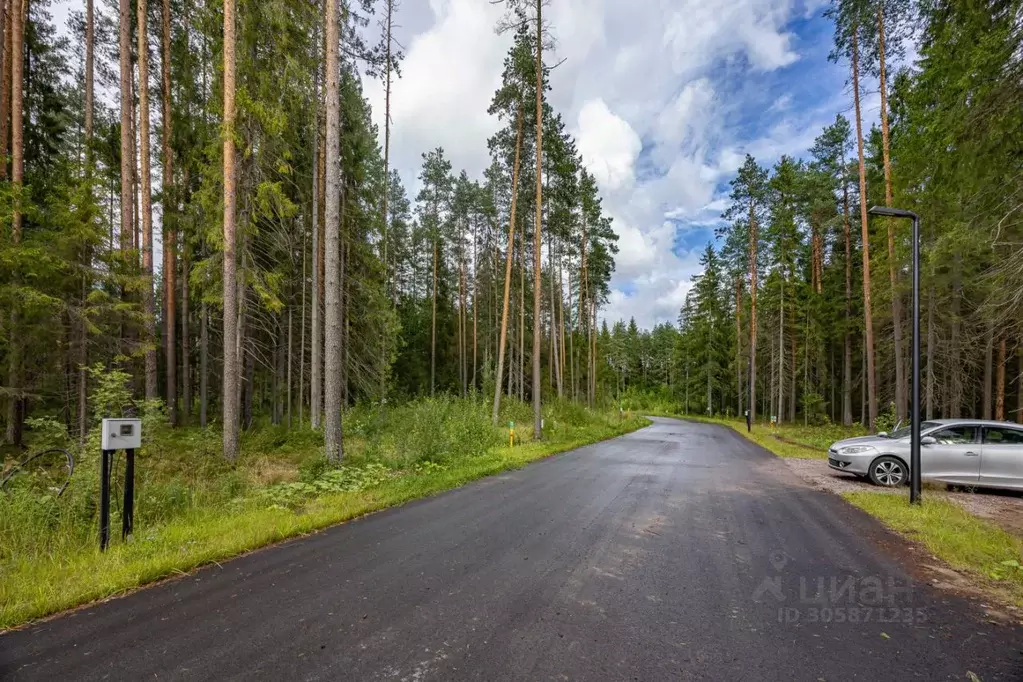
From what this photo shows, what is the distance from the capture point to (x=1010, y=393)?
19.7m

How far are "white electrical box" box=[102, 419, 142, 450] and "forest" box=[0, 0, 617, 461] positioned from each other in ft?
7.40

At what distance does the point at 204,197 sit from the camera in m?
10.6

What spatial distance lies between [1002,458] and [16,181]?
829 inches

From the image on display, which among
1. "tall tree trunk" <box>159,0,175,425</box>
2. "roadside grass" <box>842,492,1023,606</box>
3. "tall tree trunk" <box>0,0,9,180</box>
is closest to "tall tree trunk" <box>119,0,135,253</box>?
"tall tree trunk" <box>159,0,175,425</box>

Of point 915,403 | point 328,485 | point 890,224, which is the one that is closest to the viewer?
point 915,403

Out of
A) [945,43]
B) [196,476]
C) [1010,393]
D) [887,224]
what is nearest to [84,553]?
[196,476]

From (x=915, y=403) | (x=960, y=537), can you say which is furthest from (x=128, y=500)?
(x=915, y=403)

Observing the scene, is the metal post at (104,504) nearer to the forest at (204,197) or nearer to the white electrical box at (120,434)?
the white electrical box at (120,434)

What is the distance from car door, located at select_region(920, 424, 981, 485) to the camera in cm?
838

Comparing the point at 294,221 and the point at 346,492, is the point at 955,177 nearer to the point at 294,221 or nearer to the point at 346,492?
the point at 346,492

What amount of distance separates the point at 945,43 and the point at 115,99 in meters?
23.3

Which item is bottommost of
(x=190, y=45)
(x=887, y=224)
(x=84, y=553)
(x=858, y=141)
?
(x=84, y=553)

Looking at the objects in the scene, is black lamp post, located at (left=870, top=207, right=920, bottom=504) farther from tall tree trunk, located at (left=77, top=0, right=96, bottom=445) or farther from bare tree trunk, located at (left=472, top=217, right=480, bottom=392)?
bare tree trunk, located at (left=472, top=217, right=480, bottom=392)

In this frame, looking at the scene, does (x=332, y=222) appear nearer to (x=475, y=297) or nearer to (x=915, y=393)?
(x=915, y=393)
